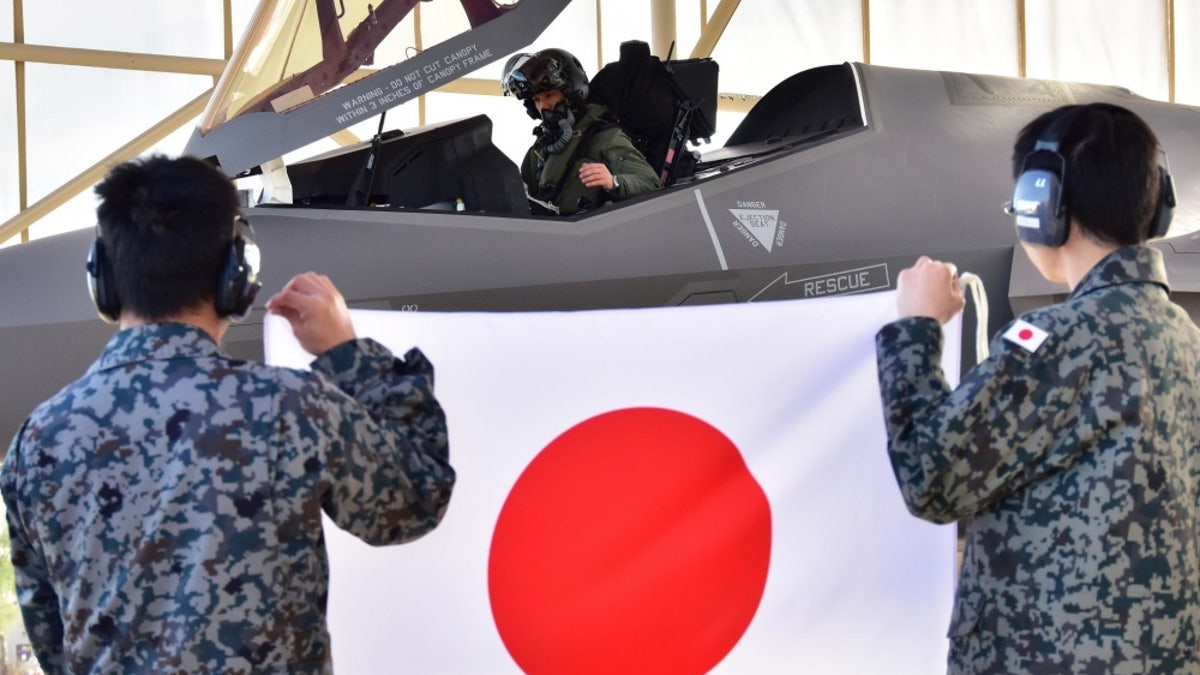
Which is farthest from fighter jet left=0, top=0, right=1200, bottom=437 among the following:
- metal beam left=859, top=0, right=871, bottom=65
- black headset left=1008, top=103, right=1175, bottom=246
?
metal beam left=859, top=0, right=871, bottom=65

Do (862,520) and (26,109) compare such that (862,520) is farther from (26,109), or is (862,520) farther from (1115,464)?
(26,109)

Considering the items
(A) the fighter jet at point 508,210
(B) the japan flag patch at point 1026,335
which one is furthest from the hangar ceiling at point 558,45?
(B) the japan flag patch at point 1026,335

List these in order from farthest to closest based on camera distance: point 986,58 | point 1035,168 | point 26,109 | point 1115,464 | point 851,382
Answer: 1. point 986,58
2. point 26,109
3. point 851,382
4. point 1035,168
5. point 1115,464

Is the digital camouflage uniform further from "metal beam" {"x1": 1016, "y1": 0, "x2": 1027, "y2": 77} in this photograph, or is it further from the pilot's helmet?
"metal beam" {"x1": 1016, "y1": 0, "x2": 1027, "y2": 77}

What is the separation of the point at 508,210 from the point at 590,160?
735mm

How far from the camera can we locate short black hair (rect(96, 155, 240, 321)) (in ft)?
6.05

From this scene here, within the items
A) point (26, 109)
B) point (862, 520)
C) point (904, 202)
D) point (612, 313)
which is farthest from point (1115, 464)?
point (26, 109)

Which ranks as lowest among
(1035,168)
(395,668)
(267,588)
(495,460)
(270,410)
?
(395,668)

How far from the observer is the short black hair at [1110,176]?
213cm

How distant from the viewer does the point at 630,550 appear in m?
2.75

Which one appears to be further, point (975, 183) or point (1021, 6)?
point (1021, 6)

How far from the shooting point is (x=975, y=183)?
5.19 metres

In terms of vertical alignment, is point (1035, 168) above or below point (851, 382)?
above

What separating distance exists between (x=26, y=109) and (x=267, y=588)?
12.2m
